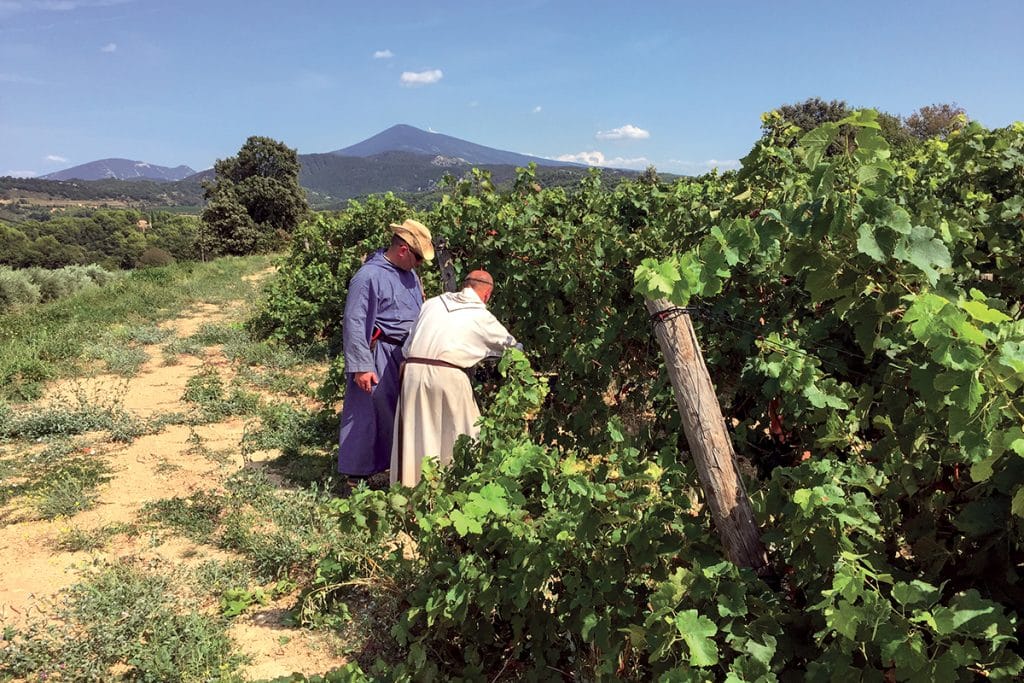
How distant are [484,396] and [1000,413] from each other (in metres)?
3.60

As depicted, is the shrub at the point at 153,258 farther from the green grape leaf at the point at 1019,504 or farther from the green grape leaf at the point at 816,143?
the green grape leaf at the point at 1019,504

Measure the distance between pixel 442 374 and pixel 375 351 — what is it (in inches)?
33.2

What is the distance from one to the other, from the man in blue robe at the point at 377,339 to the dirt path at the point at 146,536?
1094 mm

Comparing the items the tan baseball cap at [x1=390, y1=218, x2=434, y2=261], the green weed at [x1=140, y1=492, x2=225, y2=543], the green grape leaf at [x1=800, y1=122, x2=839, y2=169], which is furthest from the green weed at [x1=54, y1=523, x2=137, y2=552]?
the green grape leaf at [x1=800, y1=122, x2=839, y2=169]

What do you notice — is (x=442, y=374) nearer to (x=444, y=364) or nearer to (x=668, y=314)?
(x=444, y=364)

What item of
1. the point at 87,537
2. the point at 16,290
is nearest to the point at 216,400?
the point at 87,537

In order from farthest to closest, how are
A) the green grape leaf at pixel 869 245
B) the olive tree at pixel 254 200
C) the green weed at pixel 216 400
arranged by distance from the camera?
the olive tree at pixel 254 200 → the green weed at pixel 216 400 → the green grape leaf at pixel 869 245

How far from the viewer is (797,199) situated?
73.4 inches

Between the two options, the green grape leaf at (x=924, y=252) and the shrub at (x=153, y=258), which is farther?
the shrub at (x=153, y=258)

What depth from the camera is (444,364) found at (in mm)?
3568

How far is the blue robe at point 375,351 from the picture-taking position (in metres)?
4.05

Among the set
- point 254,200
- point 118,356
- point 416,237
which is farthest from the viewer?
→ point 254,200

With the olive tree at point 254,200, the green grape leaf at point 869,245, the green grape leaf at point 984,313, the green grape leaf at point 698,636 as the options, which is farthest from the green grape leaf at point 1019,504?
the olive tree at point 254,200

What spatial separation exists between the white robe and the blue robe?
0.46 meters
